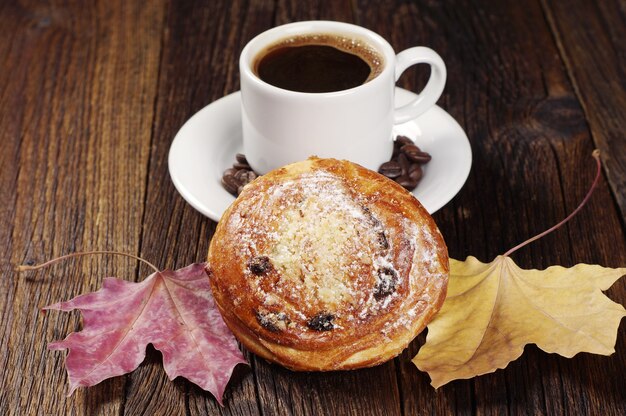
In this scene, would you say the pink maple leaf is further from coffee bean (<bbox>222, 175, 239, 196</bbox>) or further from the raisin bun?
coffee bean (<bbox>222, 175, 239, 196</bbox>)

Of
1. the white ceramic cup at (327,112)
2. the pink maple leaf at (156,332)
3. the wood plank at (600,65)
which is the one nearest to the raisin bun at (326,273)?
the pink maple leaf at (156,332)

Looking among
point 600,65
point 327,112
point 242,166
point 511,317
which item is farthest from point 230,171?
point 600,65

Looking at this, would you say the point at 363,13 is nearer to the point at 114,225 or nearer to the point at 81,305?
the point at 114,225

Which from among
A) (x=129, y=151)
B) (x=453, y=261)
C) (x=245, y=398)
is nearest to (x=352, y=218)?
(x=453, y=261)

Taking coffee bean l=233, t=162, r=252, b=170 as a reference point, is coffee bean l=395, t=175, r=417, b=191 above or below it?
above

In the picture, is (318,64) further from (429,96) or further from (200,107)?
(200,107)

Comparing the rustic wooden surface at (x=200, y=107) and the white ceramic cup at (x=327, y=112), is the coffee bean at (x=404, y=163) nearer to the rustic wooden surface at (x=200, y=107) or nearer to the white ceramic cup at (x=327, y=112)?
the white ceramic cup at (x=327, y=112)

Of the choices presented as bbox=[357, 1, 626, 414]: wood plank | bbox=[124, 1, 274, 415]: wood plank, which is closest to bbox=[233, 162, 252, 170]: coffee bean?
bbox=[124, 1, 274, 415]: wood plank
